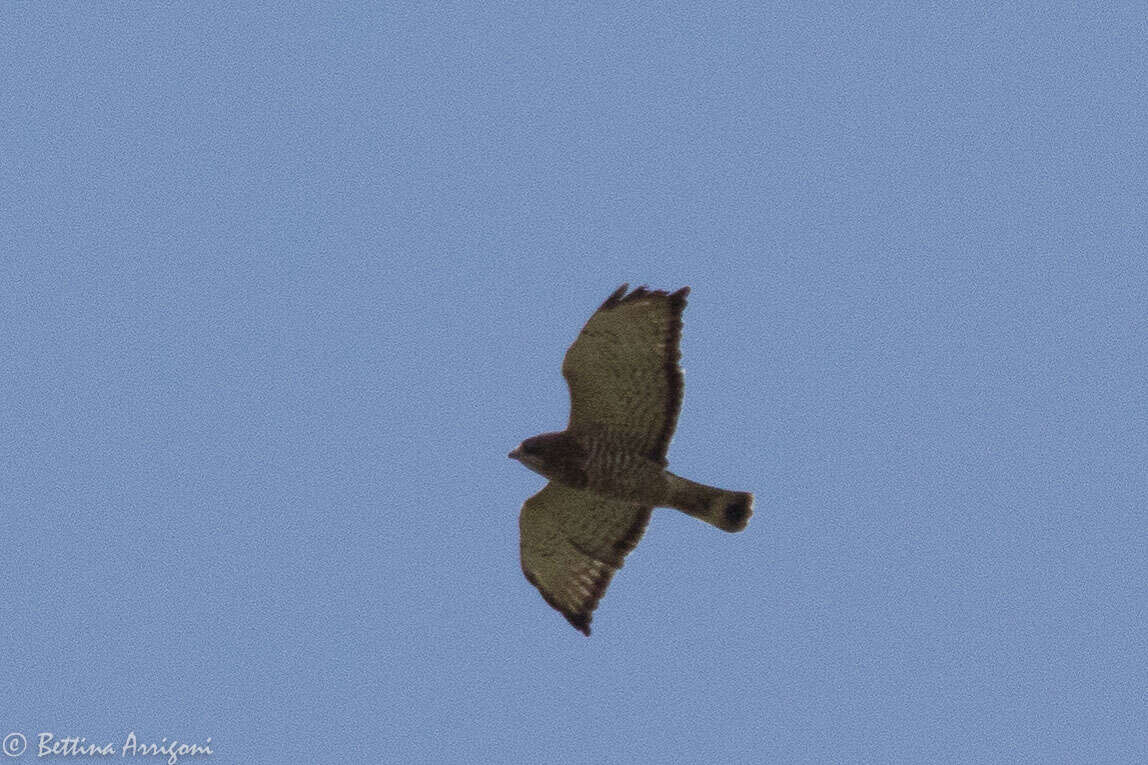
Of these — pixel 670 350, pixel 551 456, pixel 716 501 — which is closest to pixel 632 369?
A: pixel 670 350

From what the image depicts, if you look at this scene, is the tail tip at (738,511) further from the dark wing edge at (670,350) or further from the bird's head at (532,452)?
the bird's head at (532,452)

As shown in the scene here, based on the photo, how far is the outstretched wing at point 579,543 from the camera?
15.1 metres

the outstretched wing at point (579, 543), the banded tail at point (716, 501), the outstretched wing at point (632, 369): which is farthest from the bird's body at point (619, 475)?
the outstretched wing at point (579, 543)

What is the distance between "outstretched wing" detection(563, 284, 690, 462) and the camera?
1398cm

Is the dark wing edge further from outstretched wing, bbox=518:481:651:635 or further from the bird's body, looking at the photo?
outstretched wing, bbox=518:481:651:635

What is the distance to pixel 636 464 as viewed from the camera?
47.3 feet

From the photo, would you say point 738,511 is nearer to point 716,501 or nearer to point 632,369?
point 716,501

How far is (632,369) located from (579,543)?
190 cm

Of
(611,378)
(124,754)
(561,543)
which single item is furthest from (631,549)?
(124,754)

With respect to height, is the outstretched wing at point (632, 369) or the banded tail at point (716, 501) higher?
the outstretched wing at point (632, 369)

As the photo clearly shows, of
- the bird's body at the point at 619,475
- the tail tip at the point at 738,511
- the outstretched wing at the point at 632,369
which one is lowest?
the tail tip at the point at 738,511

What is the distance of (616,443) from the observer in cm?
1452

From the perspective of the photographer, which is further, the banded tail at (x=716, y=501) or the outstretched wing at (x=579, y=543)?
the outstretched wing at (x=579, y=543)

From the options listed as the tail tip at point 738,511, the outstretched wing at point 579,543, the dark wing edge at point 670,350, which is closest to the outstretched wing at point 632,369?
the dark wing edge at point 670,350
